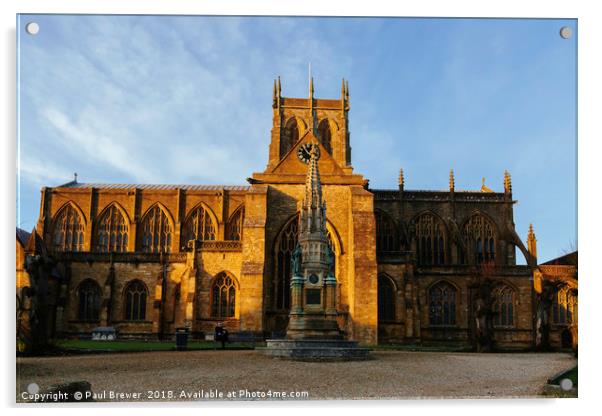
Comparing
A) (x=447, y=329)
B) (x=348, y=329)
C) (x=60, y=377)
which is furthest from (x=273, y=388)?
(x=447, y=329)

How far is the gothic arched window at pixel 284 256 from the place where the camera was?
37562 millimetres

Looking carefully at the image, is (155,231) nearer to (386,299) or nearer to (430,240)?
(386,299)

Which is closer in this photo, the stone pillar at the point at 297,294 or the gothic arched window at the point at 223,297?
the stone pillar at the point at 297,294

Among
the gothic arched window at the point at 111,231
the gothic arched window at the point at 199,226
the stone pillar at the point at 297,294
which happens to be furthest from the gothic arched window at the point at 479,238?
the gothic arched window at the point at 111,231

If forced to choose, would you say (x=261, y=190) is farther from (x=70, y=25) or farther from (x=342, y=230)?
(x=70, y=25)

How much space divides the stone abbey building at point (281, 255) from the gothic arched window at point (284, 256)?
0.07 metres

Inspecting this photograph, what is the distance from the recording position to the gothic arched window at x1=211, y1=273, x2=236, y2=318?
1521 inches

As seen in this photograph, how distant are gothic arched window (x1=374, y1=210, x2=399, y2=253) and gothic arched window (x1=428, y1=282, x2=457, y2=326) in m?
6.17

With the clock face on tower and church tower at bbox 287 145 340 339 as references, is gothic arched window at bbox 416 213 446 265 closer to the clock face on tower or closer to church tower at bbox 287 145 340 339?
the clock face on tower

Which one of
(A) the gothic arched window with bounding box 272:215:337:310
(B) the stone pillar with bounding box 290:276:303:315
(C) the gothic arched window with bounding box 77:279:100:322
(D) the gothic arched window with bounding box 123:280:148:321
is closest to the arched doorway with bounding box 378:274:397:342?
(A) the gothic arched window with bounding box 272:215:337:310

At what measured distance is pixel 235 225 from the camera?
165 ft

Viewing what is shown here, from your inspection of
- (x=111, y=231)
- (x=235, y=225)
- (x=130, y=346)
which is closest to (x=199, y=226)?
(x=235, y=225)


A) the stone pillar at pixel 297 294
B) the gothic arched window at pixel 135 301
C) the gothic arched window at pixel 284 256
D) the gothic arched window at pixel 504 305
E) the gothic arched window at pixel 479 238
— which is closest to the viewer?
the stone pillar at pixel 297 294

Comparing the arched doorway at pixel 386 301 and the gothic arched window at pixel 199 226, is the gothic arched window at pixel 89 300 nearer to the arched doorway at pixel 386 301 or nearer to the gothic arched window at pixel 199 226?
the gothic arched window at pixel 199 226
